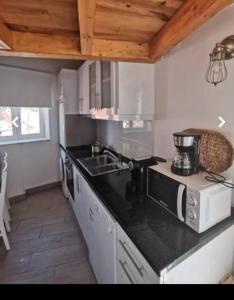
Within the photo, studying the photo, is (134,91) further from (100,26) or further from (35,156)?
(35,156)

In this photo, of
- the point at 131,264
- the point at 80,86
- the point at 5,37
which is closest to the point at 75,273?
the point at 131,264

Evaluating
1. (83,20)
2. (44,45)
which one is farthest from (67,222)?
(83,20)

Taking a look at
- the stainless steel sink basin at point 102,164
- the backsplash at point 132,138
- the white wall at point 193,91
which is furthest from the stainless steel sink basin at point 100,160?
the white wall at point 193,91

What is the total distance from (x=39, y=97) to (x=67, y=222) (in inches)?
83.3

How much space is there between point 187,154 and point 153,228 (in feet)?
1.61

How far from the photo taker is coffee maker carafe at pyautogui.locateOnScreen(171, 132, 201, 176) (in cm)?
123

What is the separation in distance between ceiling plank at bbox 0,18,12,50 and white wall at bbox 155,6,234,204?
119cm

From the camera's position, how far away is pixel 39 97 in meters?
3.43

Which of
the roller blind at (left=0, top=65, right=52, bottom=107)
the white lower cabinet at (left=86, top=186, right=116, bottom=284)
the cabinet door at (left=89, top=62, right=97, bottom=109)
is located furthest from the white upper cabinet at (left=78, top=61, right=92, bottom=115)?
the white lower cabinet at (left=86, top=186, right=116, bottom=284)

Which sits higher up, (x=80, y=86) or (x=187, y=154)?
(x=80, y=86)

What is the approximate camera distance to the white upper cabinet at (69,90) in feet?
10.00

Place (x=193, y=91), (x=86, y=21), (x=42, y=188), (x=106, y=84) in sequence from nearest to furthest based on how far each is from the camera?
(x=86, y=21) → (x=193, y=91) → (x=106, y=84) → (x=42, y=188)

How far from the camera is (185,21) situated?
3.68 ft
